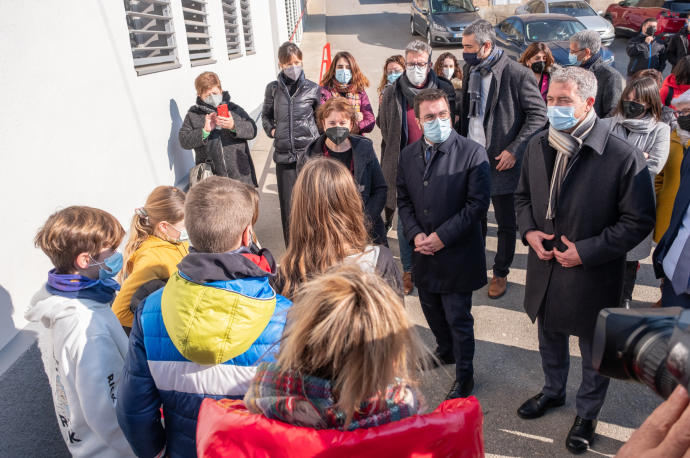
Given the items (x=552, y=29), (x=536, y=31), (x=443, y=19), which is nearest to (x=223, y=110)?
(x=536, y=31)

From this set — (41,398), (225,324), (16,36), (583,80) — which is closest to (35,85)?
(16,36)

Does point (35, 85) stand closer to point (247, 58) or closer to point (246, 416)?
point (246, 416)

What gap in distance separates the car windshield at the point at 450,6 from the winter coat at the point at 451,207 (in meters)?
15.8

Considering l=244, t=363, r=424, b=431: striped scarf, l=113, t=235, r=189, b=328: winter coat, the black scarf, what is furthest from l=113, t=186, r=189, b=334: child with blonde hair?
the black scarf

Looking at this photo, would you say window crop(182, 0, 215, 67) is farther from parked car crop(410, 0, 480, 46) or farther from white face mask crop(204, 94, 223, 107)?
parked car crop(410, 0, 480, 46)

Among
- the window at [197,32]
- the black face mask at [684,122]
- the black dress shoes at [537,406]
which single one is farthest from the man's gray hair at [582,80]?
the window at [197,32]

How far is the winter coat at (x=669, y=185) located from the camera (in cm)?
328

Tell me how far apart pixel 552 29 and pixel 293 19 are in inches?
333

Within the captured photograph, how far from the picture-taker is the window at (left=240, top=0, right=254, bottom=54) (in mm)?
9086

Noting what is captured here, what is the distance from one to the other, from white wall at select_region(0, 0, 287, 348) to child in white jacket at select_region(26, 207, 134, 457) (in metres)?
0.69

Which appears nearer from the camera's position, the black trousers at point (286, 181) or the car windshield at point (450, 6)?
the black trousers at point (286, 181)

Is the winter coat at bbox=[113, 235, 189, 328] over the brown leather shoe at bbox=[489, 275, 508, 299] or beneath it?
over

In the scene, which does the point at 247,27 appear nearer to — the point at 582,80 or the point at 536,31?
the point at 536,31

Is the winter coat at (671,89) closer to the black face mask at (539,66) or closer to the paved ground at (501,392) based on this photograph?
the black face mask at (539,66)
